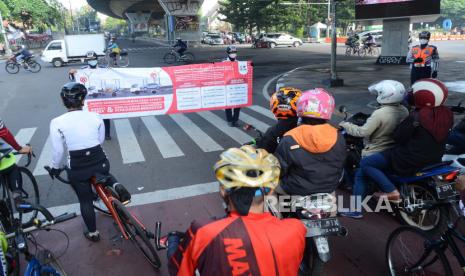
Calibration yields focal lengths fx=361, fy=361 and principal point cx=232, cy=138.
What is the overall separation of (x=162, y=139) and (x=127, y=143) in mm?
821

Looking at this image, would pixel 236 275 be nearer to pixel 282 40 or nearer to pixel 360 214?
pixel 360 214

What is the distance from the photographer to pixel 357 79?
16.5 m

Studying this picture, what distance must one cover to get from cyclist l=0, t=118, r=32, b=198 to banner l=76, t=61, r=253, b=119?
4.03m

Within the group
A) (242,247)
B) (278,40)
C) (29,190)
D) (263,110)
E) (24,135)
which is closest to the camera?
(242,247)

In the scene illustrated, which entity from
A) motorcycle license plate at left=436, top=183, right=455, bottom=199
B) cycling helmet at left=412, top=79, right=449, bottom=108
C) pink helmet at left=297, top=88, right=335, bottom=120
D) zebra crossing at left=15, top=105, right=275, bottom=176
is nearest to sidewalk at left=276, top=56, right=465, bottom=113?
zebra crossing at left=15, top=105, right=275, bottom=176

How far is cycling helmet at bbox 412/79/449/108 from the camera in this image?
3770 millimetres

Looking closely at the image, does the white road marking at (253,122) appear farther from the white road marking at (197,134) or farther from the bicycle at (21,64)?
the bicycle at (21,64)

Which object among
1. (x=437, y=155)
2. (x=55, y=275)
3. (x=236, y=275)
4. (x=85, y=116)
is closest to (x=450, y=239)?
(x=437, y=155)

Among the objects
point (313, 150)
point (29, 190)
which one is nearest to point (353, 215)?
point (313, 150)

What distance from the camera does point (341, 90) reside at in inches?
551

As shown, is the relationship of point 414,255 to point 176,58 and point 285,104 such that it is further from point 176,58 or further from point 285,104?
point 176,58

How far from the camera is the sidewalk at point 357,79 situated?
11877 millimetres

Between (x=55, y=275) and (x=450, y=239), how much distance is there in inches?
126

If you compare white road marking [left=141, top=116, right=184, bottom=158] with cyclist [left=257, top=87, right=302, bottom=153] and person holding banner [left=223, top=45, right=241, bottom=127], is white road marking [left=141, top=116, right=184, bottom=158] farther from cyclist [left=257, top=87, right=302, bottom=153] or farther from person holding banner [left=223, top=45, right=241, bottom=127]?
cyclist [left=257, top=87, right=302, bottom=153]
